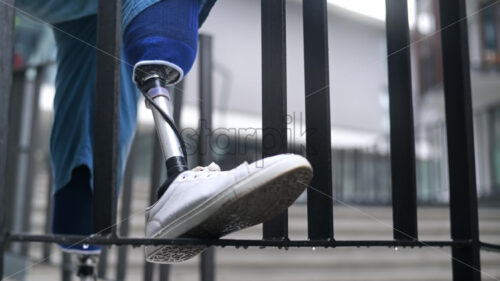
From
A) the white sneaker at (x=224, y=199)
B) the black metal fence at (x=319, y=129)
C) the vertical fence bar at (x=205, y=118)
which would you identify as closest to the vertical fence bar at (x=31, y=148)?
the vertical fence bar at (x=205, y=118)

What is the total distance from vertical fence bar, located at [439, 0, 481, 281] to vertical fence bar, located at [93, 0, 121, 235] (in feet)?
1.65

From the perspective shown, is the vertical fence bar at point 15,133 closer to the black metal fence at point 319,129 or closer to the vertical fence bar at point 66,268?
the vertical fence bar at point 66,268

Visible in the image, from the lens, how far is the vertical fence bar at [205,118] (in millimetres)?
1016

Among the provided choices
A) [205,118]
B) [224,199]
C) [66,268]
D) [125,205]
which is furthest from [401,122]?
[66,268]

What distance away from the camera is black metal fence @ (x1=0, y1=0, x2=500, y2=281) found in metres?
0.53

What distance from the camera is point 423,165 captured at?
451cm

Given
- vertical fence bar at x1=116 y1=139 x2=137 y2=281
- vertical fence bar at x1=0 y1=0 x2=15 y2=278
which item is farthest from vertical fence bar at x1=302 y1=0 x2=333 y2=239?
vertical fence bar at x1=116 y1=139 x2=137 y2=281

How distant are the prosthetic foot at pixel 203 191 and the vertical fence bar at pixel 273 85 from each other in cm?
5

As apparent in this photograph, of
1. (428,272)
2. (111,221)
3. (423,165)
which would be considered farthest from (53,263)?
(423,165)

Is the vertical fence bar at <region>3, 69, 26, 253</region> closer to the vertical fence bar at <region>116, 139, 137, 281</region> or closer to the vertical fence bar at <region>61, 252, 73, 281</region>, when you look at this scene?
the vertical fence bar at <region>61, 252, 73, 281</region>

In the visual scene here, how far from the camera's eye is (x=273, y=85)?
25.1 inches

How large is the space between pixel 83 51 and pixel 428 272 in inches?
71.5

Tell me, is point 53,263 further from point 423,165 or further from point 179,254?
point 423,165

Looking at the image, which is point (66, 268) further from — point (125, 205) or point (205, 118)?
point (205, 118)
